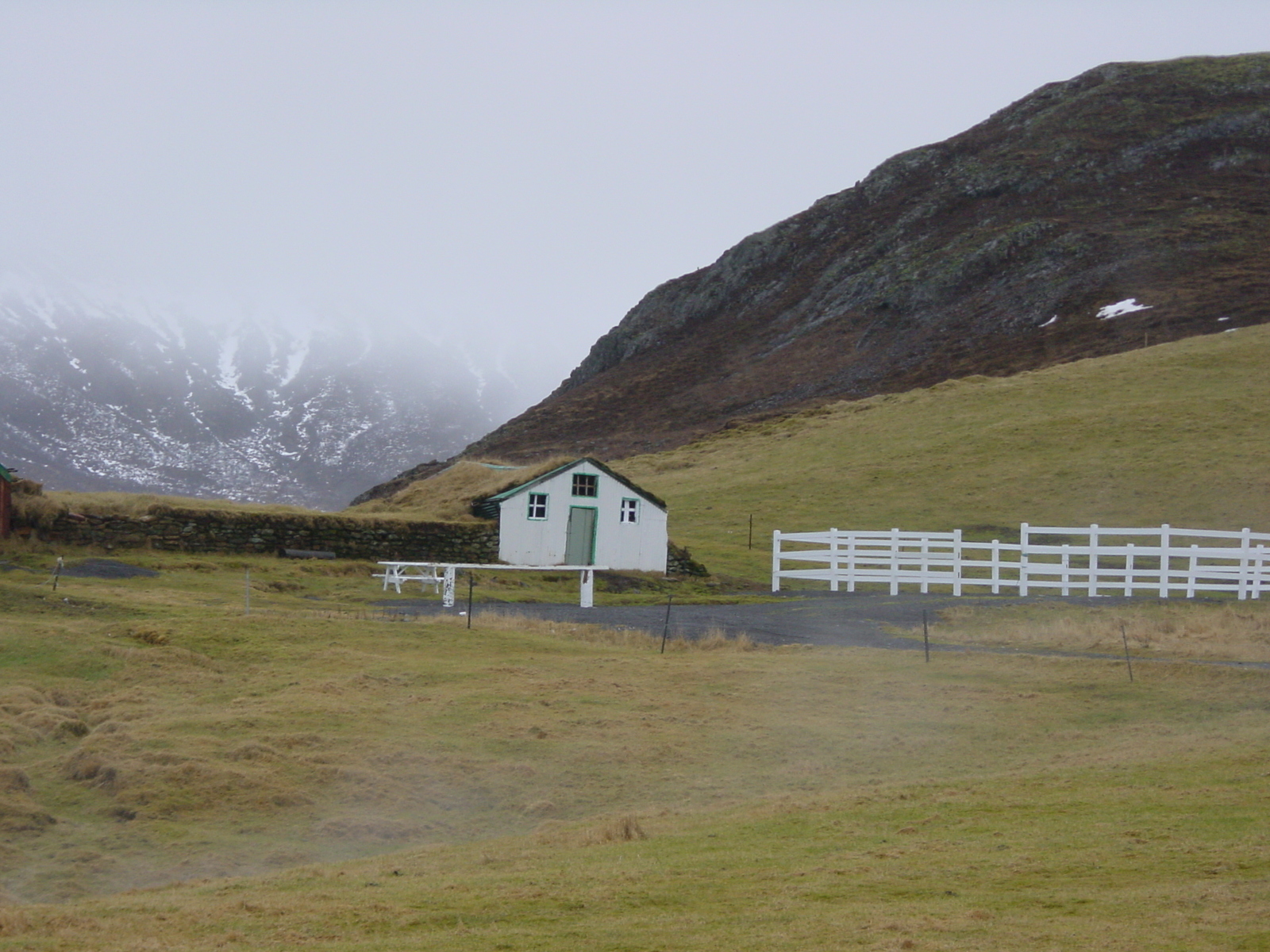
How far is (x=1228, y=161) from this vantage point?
105 meters

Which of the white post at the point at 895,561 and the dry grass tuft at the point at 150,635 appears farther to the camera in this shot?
the white post at the point at 895,561

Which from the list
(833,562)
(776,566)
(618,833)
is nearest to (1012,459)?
(833,562)

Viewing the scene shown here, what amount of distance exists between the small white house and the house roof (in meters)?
0.02

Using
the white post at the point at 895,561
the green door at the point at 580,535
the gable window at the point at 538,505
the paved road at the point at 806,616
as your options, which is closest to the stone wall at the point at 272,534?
the gable window at the point at 538,505

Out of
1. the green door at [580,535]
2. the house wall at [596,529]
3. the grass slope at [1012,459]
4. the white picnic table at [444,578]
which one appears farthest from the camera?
the grass slope at [1012,459]

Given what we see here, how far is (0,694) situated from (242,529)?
1763 centimetres

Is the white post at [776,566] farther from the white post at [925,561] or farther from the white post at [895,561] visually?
the white post at [925,561]

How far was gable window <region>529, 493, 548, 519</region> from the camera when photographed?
3722cm

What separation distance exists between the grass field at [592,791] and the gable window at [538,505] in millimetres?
13998

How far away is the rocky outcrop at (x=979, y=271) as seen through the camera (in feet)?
283

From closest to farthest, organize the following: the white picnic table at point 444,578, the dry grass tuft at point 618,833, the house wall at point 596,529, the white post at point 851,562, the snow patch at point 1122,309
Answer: the dry grass tuft at point 618,833
the white picnic table at point 444,578
the white post at point 851,562
the house wall at point 596,529
the snow patch at point 1122,309

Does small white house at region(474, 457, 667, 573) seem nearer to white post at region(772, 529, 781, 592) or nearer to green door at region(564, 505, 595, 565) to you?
green door at region(564, 505, 595, 565)

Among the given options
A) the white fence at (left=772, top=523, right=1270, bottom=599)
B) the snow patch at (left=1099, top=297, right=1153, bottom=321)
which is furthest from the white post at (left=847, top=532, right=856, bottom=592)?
the snow patch at (left=1099, top=297, right=1153, bottom=321)

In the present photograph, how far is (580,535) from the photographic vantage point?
3788cm
